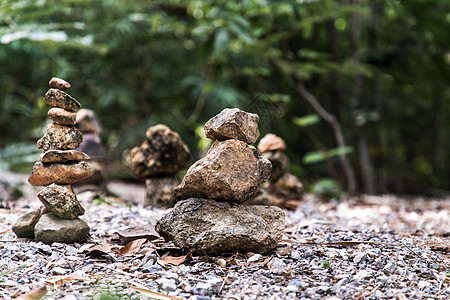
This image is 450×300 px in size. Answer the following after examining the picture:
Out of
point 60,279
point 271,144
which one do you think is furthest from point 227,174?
point 271,144

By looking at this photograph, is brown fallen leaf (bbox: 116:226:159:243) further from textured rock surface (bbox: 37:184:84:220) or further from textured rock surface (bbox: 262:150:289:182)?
textured rock surface (bbox: 262:150:289:182)

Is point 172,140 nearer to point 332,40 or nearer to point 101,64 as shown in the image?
point 332,40

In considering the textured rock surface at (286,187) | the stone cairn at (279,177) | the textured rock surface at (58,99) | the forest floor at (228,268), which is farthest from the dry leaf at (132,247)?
the textured rock surface at (286,187)

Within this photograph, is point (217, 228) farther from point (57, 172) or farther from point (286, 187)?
point (286, 187)

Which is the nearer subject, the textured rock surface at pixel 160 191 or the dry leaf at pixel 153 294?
the dry leaf at pixel 153 294

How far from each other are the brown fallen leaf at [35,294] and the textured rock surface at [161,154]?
1.51m

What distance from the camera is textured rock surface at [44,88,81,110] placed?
202 centimetres

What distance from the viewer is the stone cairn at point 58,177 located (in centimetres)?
198

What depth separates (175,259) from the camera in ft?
5.90

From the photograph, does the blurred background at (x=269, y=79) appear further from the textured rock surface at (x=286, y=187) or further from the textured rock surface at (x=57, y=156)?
the textured rock surface at (x=57, y=156)

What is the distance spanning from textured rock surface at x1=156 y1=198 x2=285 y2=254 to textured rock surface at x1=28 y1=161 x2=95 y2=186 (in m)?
0.48

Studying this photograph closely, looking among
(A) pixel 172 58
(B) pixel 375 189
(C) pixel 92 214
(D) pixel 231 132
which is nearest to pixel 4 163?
(C) pixel 92 214

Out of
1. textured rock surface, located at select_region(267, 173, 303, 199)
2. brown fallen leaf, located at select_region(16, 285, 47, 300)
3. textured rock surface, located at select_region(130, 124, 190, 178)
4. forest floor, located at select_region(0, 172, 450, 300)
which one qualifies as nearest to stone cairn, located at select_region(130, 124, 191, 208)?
textured rock surface, located at select_region(130, 124, 190, 178)

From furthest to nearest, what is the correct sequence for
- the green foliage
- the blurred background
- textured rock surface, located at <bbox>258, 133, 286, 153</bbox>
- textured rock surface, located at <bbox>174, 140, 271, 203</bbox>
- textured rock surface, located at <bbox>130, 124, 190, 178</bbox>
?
the blurred background, the green foliage, textured rock surface, located at <bbox>258, 133, 286, 153</bbox>, textured rock surface, located at <bbox>130, 124, 190, 178</bbox>, textured rock surface, located at <bbox>174, 140, 271, 203</bbox>
